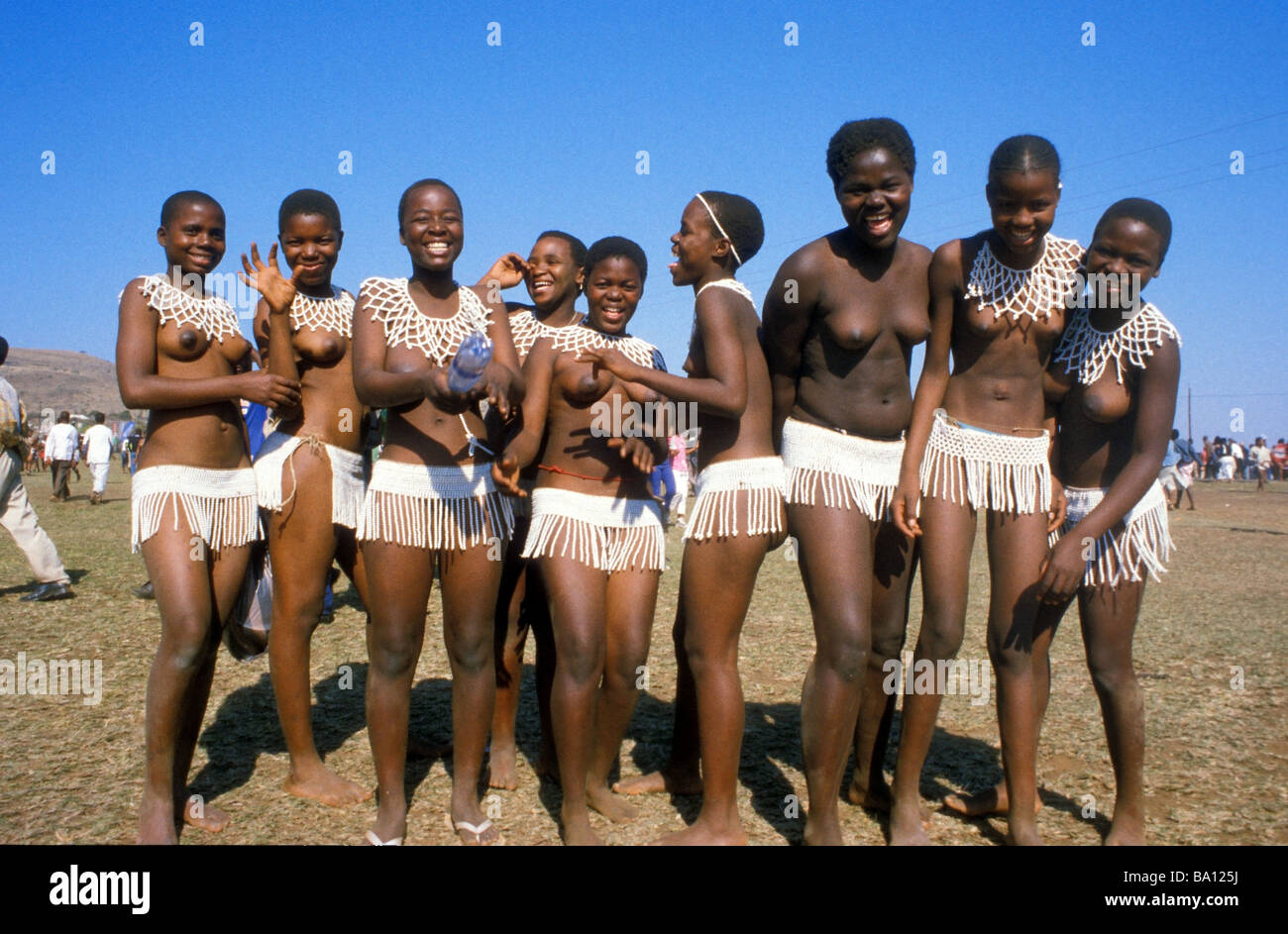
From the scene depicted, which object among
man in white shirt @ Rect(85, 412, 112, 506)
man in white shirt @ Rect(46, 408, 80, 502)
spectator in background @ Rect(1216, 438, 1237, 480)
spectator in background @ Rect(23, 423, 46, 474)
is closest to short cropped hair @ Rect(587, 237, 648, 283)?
man in white shirt @ Rect(46, 408, 80, 502)

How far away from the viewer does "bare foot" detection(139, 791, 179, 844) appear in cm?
345

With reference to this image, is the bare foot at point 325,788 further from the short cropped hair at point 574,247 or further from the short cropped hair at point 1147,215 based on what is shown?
the short cropped hair at point 1147,215

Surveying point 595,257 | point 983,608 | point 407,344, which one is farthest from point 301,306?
point 983,608

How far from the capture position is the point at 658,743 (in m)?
4.98

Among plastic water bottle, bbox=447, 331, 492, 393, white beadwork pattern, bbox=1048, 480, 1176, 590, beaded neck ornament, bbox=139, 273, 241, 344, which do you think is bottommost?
white beadwork pattern, bbox=1048, 480, 1176, 590

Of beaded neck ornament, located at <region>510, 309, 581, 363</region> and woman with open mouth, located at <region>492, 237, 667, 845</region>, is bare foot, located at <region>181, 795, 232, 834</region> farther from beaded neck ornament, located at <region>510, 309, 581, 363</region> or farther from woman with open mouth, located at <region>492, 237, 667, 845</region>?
beaded neck ornament, located at <region>510, 309, 581, 363</region>

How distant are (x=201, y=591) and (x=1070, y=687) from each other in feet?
17.1

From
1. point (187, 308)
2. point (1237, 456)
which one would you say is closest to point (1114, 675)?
point (187, 308)

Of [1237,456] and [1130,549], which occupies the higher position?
[1130,549]

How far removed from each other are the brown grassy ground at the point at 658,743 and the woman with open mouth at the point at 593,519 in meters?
0.43

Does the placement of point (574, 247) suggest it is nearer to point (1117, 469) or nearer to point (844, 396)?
point (844, 396)

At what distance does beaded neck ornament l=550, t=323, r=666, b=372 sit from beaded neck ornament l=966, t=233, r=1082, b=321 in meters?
1.28

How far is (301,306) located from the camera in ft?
13.8

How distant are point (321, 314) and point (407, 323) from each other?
765 mm
